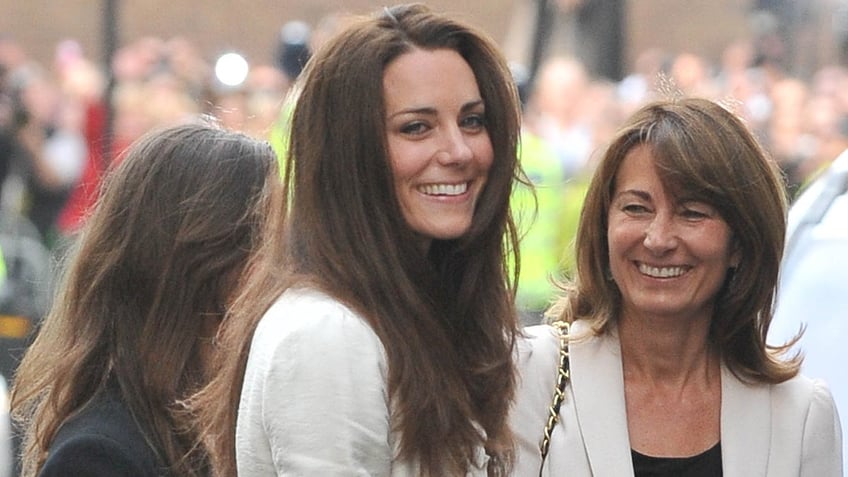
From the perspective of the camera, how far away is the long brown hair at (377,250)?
3074 millimetres

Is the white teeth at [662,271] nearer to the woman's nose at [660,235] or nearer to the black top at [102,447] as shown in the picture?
the woman's nose at [660,235]

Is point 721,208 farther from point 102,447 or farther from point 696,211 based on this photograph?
point 102,447

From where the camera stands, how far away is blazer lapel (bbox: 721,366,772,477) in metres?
3.64

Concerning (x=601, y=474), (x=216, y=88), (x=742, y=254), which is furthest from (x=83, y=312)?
(x=216, y=88)

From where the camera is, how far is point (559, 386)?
3.75 metres

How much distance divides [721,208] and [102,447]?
4.30ft

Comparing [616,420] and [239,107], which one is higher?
[239,107]

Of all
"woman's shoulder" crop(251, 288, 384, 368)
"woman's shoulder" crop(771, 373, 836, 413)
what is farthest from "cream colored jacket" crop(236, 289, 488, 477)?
"woman's shoulder" crop(771, 373, 836, 413)

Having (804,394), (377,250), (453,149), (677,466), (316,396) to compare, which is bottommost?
(677,466)

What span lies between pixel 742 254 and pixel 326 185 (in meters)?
1.05

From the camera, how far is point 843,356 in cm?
436

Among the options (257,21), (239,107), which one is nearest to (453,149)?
(239,107)

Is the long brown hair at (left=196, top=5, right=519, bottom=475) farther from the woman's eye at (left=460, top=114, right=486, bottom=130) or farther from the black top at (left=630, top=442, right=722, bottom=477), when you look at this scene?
the black top at (left=630, top=442, right=722, bottom=477)

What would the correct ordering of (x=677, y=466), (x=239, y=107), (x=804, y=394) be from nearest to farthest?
(x=677, y=466), (x=804, y=394), (x=239, y=107)
